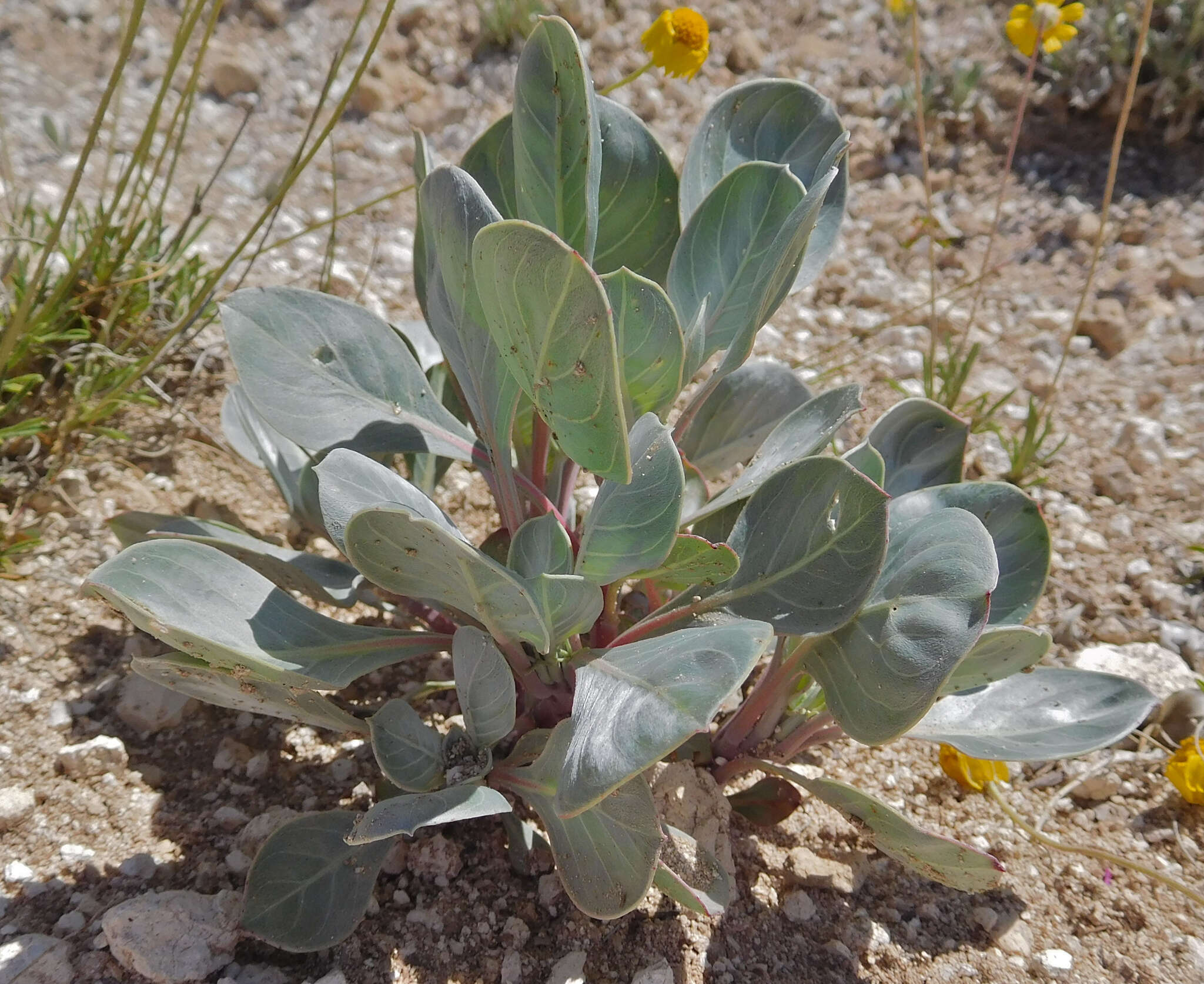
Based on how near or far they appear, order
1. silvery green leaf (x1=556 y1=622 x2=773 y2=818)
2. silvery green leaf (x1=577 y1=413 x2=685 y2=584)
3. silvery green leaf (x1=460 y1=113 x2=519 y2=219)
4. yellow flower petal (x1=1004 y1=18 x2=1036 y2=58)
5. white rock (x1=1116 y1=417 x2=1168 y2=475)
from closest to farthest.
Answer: silvery green leaf (x1=556 y1=622 x2=773 y2=818) → silvery green leaf (x1=577 y1=413 x2=685 y2=584) → silvery green leaf (x1=460 y1=113 x2=519 y2=219) → yellow flower petal (x1=1004 y1=18 x2=1036 y2=58) → white rock (x1=1116 y1=417 x2=1168 y2=475)

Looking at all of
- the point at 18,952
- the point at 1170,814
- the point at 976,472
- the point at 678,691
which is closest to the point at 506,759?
the point at 678,691

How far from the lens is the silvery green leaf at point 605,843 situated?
1.34 m

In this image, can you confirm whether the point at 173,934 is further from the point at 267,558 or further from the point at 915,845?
the point at 915,845

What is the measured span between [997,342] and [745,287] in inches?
62.4

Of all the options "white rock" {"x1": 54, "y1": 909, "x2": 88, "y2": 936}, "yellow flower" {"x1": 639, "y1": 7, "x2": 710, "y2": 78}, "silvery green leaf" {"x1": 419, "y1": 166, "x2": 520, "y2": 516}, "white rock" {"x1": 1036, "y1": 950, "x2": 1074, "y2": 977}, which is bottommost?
"white rock" {"x1": 1036, "y1": 950, "x2": 1074, "y2": 977}

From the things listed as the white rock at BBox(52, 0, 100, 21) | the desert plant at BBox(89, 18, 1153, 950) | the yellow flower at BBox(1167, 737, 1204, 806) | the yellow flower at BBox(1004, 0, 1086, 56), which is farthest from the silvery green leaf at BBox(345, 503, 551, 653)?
the white rock at BBox(52, 0, 100, 21)

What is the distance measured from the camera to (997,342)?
9.84ft

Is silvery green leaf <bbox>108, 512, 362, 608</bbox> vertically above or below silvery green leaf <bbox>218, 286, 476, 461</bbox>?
below

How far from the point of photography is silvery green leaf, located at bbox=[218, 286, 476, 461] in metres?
1.61

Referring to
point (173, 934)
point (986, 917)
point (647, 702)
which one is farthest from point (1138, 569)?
point (173, 934)

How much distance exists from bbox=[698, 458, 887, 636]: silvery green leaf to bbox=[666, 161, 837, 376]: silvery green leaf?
236mm

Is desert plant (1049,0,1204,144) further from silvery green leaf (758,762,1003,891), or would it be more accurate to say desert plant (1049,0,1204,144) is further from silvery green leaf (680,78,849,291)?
silvery green leaf (758,762,1003,891)

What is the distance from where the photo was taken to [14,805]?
5.26 ft

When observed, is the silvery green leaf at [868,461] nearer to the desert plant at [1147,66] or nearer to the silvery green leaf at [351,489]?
the silvery green leaf at [351,489]
